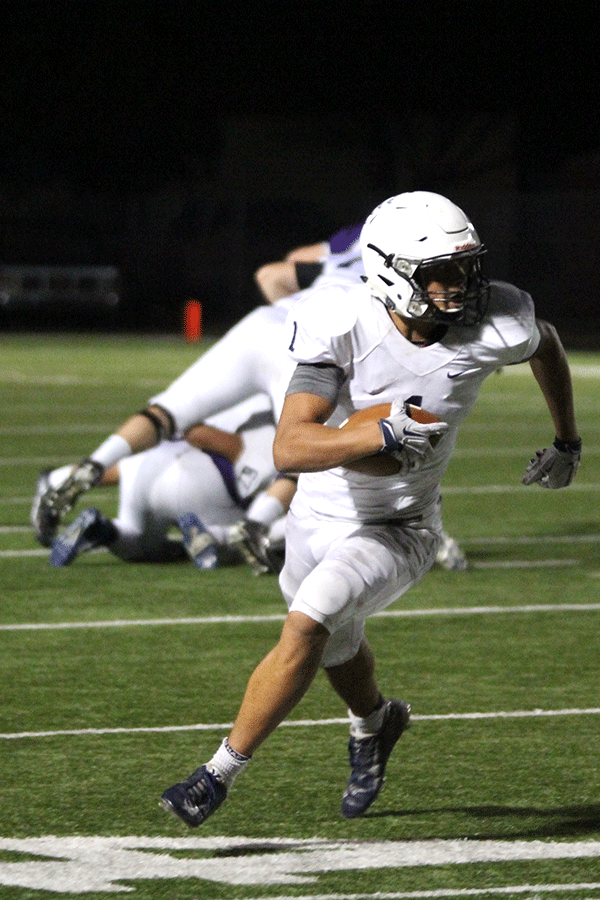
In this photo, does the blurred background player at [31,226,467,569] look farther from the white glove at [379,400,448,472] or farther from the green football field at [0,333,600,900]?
the white glove at [379,400,448,472]

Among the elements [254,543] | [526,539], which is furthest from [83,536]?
[526,539]

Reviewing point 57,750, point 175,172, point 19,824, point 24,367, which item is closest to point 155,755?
point 57,750

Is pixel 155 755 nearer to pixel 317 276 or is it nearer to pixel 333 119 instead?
pixel 317 276

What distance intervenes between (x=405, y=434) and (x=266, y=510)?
3.49m

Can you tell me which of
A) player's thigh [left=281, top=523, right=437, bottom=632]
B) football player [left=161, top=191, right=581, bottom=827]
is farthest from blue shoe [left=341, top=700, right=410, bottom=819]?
player's thigh [left=281, top=523, right=437, bottom=632]

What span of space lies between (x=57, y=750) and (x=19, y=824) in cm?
68

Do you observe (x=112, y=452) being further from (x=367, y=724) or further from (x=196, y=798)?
(x=196, y=798)

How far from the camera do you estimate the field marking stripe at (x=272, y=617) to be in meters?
6.31

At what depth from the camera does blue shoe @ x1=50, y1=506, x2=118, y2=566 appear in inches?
289

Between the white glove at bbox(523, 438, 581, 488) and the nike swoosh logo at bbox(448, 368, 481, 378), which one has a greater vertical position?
the nike swoosh logo at bbox(448, 368, 481, 378)

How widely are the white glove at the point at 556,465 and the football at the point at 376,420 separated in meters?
0.53

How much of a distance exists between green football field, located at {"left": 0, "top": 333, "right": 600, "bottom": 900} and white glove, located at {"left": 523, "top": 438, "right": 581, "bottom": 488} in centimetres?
80

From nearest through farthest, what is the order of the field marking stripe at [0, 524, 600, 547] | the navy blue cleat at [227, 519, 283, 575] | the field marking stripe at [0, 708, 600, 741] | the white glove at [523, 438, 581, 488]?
the white glove at [523, 438, 581, 488] < the field marking stripe at [0, 708, 600, 741] < the navy blue cleat at [227, 519, 283, 575] < the field marking stripe at [0, 524, 600, 547]

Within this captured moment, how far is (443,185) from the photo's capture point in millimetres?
44562
